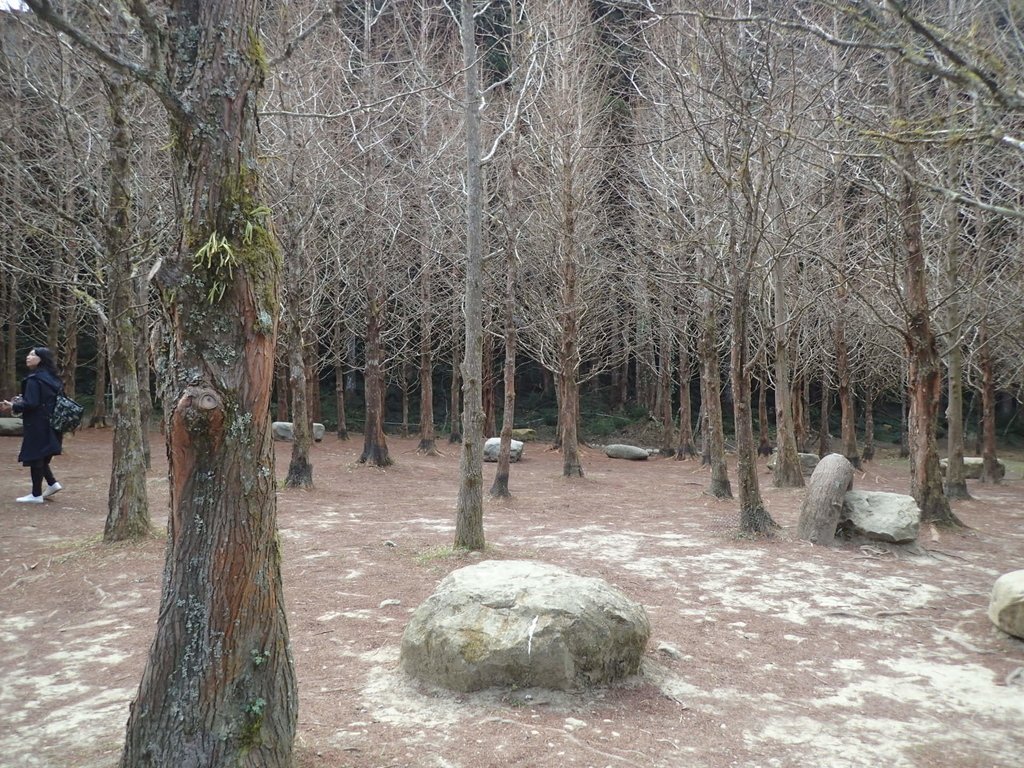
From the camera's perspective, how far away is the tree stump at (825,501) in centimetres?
897

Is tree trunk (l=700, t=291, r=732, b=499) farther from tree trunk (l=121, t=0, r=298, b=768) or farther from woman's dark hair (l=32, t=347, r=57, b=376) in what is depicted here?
tree trunk (l=121, t=0, r=298, b=768)

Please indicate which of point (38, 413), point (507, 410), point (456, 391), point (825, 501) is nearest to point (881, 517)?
point (825, 501)

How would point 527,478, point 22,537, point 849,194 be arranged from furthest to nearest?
point 849,194 < point 527,478 < point 22,537

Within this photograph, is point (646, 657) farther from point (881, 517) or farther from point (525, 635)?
point (881, 517)

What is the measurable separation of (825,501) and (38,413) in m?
9.33

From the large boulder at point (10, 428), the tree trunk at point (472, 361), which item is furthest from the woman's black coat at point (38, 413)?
the large boulder at point (10, 428)

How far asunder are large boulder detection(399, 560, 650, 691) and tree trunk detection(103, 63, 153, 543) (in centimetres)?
452

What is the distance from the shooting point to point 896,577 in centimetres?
777

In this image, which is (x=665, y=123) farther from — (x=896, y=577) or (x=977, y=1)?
(x=896, y=577)

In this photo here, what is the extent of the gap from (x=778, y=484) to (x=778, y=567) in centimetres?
660

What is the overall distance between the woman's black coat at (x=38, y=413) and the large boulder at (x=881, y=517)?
9368 millimetres

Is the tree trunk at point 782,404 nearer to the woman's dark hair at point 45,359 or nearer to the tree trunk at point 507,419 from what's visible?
the tree trunk at point 507,419

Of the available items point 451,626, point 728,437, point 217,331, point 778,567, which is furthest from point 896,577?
point 728,437

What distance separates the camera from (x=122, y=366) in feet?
26.6
